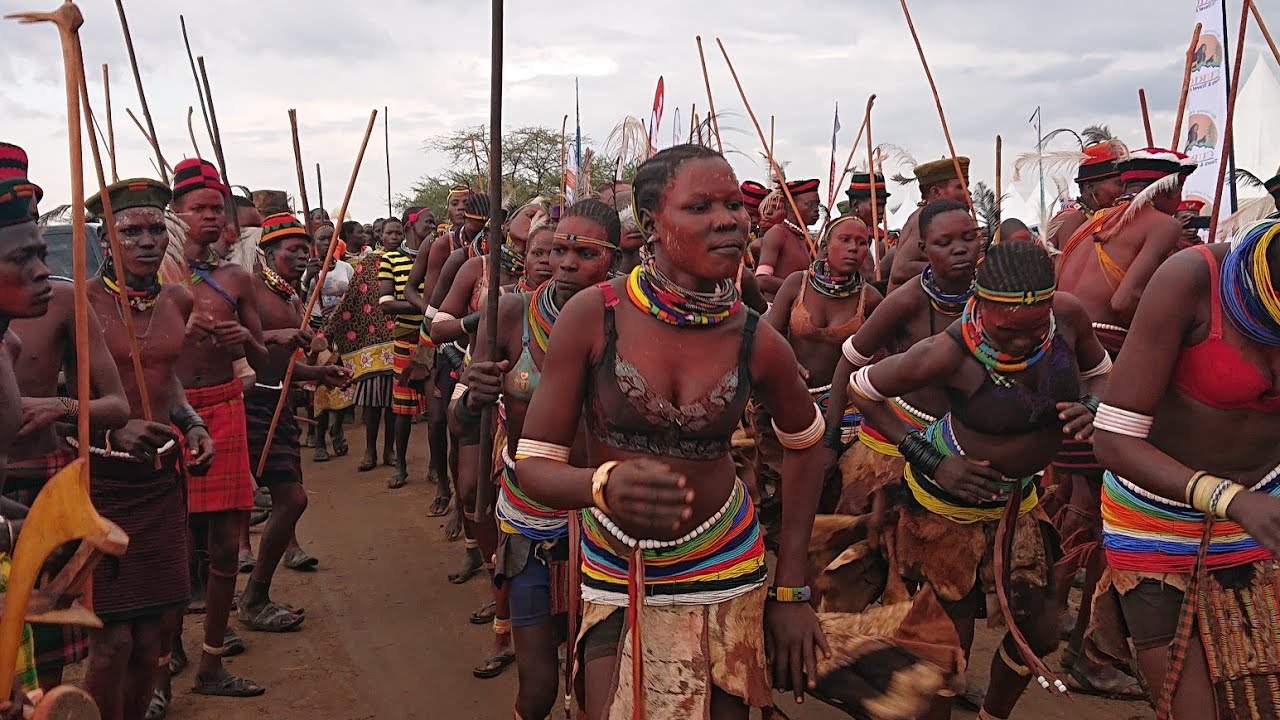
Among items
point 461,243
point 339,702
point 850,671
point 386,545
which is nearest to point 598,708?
point 850,671

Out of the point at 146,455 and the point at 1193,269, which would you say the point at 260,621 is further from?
the point at 1193,269

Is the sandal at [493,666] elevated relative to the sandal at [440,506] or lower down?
elevated

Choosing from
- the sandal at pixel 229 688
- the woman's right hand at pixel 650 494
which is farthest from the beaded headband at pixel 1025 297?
the sandal at pixel 229 688

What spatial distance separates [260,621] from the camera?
6.28 metres

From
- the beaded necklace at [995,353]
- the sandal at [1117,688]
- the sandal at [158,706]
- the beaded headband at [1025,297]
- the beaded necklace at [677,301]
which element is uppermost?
the beaded necklace at [677,301]

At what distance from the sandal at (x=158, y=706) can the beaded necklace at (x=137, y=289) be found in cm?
185

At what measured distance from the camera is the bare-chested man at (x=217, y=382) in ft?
17.8

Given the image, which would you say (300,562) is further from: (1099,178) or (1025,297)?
(1099,178)

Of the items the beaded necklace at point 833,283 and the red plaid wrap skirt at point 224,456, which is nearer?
the red plaid wrap skirt at point 224,456

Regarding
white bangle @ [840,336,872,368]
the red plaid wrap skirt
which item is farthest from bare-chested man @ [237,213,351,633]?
white bangle @ [840,336,872,368]

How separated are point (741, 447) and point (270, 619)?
9.80 ft

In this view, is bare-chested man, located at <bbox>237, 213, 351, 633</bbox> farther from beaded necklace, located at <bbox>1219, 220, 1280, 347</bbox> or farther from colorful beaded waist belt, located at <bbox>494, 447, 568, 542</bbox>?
beaded necklace, located at <bbox>1219, 220, 1280, 347</bbox>

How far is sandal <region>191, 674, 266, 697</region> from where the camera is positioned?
5348mm

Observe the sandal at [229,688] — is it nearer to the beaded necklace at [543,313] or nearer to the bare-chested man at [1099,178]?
the beaded necklace at [543,313]
